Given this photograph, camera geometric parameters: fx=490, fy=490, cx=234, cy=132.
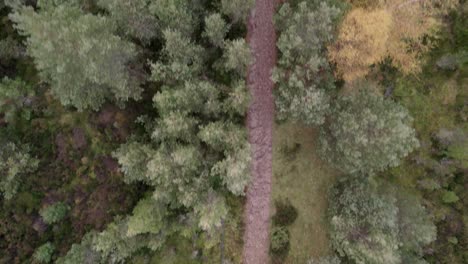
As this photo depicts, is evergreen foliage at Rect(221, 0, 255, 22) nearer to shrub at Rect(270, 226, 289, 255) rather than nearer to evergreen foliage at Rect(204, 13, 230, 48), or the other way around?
evergreen foliage at Rect(204, 13, 230, 48)

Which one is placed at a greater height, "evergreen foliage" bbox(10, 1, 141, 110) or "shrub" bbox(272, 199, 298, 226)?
"evergreen foliage" bbox(10, 1, 141, 110)

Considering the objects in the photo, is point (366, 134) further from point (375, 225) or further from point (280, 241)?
point (280, 241)

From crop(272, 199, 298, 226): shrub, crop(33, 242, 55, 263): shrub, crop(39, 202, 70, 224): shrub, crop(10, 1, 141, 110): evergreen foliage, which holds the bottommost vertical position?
crop(33, 242, 55, 263): shrub

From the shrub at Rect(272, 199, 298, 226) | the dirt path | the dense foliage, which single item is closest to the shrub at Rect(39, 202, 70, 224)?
the dense foliage

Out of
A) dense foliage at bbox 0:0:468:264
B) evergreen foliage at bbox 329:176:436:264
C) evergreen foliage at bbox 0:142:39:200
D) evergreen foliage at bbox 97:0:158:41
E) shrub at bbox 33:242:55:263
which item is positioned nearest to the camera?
evergreen foliage at bbox 97:0:158:41

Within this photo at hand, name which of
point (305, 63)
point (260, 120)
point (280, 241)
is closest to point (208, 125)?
point (260, 120)

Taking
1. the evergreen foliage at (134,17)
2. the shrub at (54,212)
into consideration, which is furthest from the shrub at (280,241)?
the evergreen foliage at (134,17)

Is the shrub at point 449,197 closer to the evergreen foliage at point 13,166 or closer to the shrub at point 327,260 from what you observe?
the shrub at point 327,260
